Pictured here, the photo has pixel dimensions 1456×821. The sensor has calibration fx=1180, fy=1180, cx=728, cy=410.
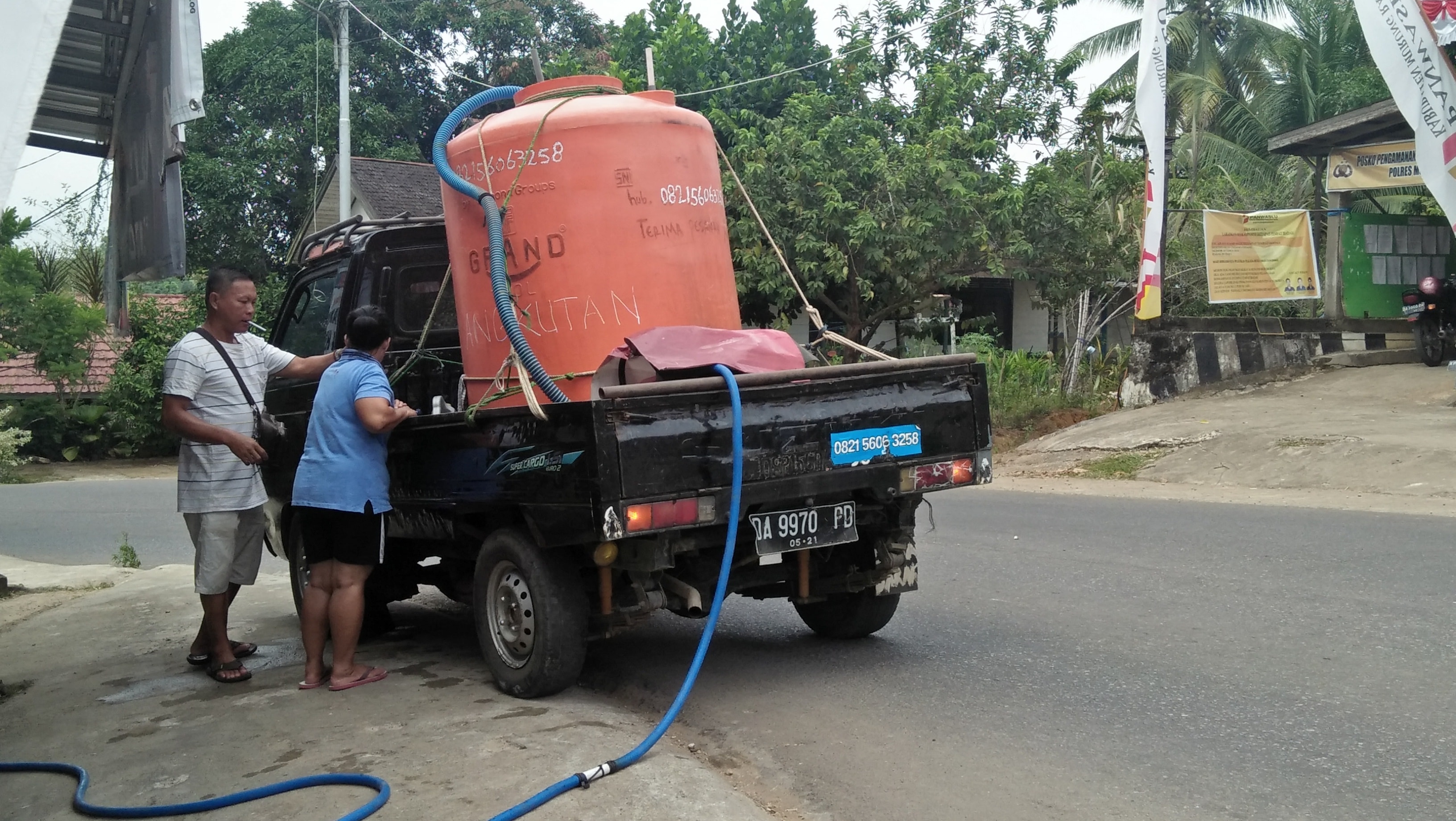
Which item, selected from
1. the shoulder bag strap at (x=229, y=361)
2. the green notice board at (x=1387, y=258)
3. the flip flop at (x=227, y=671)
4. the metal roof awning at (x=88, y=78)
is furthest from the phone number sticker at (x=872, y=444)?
the green notice board at (x=1387, y=258)

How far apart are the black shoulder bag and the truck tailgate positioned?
2120 mm

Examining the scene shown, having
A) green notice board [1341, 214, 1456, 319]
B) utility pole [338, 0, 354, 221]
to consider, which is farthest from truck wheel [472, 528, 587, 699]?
utility pole [338, 0, 354, 221]

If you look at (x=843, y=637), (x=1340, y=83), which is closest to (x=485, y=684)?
(x=843, y=637)

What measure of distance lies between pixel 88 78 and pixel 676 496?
448 cm

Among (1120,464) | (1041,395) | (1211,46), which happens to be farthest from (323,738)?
(1211,46)

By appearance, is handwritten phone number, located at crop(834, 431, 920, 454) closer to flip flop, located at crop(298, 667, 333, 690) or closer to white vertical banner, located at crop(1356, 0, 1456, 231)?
flip flop, located at crop(298, 667, 333, 690)

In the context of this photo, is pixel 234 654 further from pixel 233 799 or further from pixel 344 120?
pixel 344 120

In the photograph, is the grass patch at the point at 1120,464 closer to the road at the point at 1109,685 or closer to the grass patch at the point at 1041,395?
the grass patch at the point at 1041,395

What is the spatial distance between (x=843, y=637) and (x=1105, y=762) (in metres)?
1.81

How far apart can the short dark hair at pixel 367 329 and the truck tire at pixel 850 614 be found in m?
2.11

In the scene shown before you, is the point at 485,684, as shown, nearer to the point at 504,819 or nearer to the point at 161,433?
the point at 504,819

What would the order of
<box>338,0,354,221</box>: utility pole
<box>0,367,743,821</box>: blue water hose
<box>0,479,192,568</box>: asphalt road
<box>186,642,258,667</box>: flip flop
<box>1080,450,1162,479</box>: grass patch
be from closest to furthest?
1. <box>0,367,743,821</box>: blue water hose
2. <box>186,642,258,667</box>: flip flop
3. <box>0,479,192,568</box>: asphalt road
4. <box>1080,450,1162,479</box>: grass patch
5. <box>338,0,354,221</box>: utility pole

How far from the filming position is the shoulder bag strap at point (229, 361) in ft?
17.0

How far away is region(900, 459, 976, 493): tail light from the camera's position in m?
4.63
